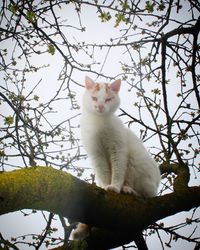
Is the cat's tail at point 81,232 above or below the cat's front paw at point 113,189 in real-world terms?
below

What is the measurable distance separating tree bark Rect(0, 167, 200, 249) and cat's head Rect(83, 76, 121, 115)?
1.61 m

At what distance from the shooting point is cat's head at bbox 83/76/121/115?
4370 mm

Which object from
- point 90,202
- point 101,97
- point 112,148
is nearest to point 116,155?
point 112,148

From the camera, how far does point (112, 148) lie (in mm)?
4016

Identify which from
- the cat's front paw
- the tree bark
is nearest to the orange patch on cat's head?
the cat's front paw

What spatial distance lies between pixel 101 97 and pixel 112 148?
86 centimetres

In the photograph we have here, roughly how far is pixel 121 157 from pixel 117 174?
0.75 feet

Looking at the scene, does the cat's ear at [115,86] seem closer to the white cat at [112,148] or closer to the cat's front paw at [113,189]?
the white cat at [112,148]

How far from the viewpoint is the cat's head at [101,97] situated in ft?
14.3

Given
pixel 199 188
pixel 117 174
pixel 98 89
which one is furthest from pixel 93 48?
pixel 199 188

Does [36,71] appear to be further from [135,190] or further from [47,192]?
[47,192]

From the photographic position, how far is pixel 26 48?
4895 mm

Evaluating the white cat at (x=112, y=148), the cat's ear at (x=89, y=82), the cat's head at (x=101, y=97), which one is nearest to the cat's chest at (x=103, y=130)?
the white cat at (x=112, y=148)

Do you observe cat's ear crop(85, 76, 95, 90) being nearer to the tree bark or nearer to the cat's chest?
the cat's chest
